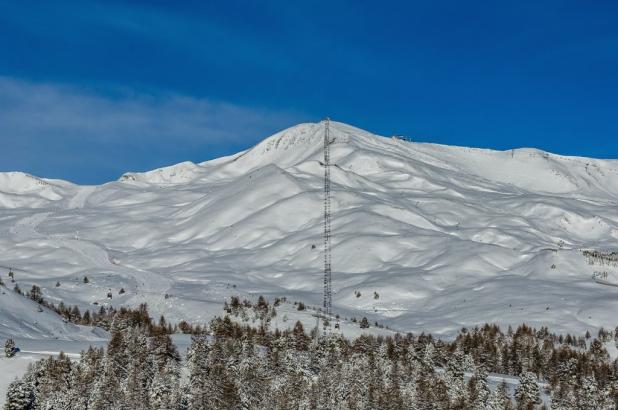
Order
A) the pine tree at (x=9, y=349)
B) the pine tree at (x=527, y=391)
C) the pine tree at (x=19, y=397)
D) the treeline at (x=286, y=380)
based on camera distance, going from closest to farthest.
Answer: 1. the treeline at (x=286, y=380)
2. the pine tree at (x=19, y=397)
3. the pine tree at (x=527, y=391)
4. the pine tree at (x=9, y=349)

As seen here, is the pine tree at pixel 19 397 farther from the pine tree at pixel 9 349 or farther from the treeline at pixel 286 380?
the pine tree at pixel 9 349

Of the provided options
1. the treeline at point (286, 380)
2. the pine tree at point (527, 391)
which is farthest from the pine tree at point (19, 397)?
the pine tree at point (527, 391)

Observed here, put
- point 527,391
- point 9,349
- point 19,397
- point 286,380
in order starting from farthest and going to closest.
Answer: point 9,349
point 527,391
point 286,380
point 19,397

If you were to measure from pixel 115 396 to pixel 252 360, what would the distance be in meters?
28.0

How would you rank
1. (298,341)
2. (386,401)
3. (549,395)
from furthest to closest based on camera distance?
1. (298,341)
2. (549,395)
3. (386,401)

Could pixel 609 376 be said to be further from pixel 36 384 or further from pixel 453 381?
pixel 36 384

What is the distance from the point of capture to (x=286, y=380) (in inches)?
6112

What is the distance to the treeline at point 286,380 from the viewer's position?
143m

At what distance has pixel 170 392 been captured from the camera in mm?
144625

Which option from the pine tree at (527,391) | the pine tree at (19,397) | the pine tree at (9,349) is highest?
the pine tree at (9,349)

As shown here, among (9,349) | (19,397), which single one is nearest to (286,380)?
(19,397)

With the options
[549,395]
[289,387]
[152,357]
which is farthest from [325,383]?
[549,395]

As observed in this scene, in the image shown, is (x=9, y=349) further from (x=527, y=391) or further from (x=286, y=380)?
(x=527, y=391)

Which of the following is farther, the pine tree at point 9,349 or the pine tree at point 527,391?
the pine tree at point 9,349
